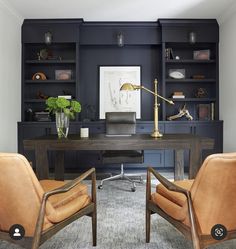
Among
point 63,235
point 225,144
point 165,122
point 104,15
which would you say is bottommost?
point 63,235

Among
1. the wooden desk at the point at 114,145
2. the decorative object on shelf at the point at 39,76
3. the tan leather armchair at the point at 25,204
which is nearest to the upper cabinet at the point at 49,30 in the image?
the decorative object on shelf at the point at 39,76

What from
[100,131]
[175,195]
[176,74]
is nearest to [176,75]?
[176,74]

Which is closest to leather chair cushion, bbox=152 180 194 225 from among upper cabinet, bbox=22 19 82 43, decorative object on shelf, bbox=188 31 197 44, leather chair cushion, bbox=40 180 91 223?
leather chair cushion, bbox=40 180 91 223

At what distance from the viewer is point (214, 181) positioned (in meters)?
1.46

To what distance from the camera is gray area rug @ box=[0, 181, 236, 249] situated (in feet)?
6.53

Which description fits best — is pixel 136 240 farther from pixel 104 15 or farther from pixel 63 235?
pixel 104 15

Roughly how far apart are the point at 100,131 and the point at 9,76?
1637mm

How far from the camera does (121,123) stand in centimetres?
375

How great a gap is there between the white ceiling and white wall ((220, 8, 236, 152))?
0.83ft

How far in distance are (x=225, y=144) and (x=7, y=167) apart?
3.82 metres

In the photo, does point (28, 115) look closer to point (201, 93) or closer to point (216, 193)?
point (201, 93)

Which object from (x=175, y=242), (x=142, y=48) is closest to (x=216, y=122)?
(x=142, y=48)

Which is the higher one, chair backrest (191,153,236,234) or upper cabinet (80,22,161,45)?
upper cabinet (80,22,161,45)

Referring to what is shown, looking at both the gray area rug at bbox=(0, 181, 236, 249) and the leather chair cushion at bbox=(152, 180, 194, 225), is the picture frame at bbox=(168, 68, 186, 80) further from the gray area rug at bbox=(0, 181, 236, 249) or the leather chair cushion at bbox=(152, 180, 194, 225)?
the leather chair cushion at bbox=(152, 180, 194, 225)
